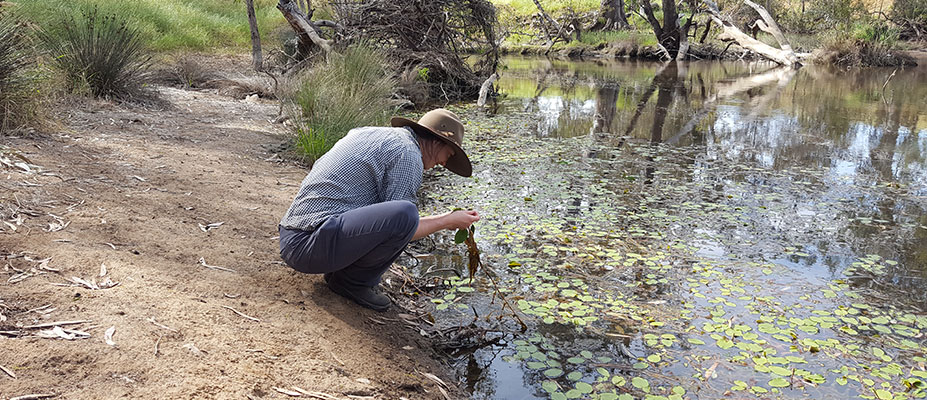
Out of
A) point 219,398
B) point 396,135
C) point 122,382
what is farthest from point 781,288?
point 122,382

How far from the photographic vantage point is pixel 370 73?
8.16m

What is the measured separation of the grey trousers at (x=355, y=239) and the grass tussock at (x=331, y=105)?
310cm

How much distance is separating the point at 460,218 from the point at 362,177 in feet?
1.54

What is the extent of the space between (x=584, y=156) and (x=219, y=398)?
585 cm

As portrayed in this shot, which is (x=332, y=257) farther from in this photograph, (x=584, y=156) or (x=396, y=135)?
(x=584, y=156)

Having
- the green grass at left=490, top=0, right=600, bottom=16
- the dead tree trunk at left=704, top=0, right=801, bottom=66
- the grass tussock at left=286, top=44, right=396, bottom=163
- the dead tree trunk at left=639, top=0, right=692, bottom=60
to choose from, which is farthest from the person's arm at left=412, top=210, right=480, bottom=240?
the green grass at left=490, top=0, right=600, bottom=16

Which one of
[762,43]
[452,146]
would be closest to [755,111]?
[452,146]

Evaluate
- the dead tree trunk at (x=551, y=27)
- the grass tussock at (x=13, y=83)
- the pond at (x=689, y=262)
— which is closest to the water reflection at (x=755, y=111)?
the pond at (x=689, y=262)

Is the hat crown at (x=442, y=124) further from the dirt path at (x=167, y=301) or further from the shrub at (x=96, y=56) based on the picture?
the shrub at (x=96, y=56)

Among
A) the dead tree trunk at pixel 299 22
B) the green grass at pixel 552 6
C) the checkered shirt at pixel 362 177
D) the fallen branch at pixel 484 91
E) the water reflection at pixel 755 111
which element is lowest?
the water reflection at pixel 755 111

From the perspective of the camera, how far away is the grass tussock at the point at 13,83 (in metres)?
4.80

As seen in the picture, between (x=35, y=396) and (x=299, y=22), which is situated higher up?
(x=299, y=22)

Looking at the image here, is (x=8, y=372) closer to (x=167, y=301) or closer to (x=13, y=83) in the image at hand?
(x=167, y=301)

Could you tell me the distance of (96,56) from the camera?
22.9ft
